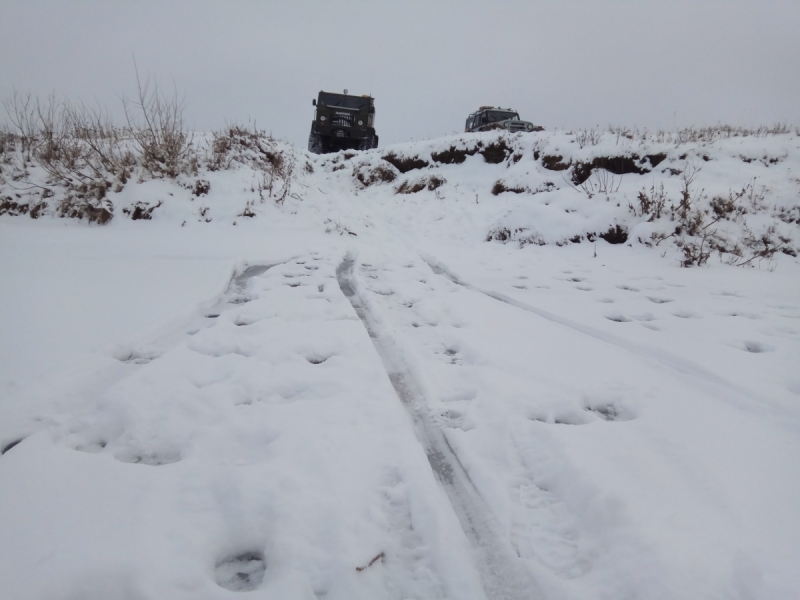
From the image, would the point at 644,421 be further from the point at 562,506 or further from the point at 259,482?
the point at 259,482

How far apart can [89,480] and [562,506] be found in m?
1.66

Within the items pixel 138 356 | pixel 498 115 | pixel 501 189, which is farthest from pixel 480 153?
pixel 138 356

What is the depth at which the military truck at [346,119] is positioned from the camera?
15.7m

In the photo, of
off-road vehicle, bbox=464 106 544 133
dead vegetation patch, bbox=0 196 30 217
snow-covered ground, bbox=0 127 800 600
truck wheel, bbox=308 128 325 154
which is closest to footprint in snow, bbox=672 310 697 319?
snow-covered ground, bbox=0 127 800 600

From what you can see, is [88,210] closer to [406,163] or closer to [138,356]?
[138,356]

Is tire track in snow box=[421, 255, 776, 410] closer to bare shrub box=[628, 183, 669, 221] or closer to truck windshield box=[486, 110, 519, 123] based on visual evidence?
bare shrub box=[628, 183, 669, 221]

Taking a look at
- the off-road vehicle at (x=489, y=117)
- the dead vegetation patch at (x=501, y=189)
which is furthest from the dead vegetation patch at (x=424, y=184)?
the off-road vehicle at (x=489, y=117)

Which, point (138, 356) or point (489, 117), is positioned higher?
point (489, 117)

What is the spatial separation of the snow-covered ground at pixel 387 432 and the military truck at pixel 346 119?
43.0ft

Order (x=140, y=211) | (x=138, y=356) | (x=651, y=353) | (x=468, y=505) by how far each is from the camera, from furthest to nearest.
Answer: (x=140, y=211)
(x=651, y=353)
(x=138, y=356)
(x=468, y=505)

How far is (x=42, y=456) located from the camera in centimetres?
144

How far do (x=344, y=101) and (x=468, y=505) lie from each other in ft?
55.2

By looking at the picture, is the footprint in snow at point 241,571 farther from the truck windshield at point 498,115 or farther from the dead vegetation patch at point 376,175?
the truck windshield at point 498,115

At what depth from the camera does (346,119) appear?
52.0 feet
